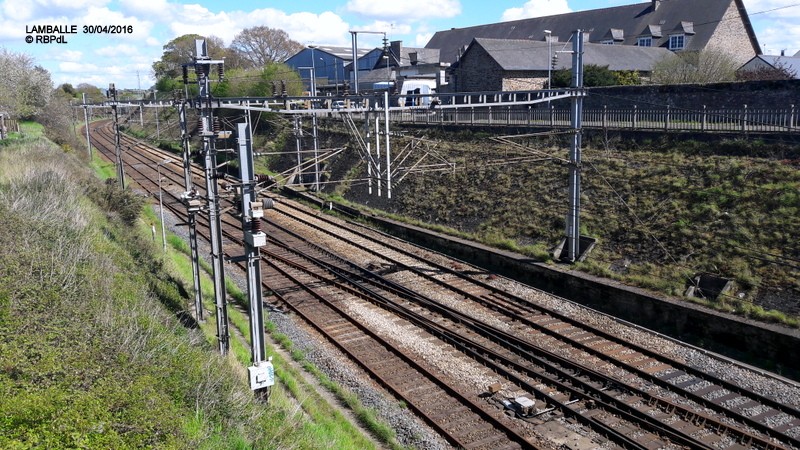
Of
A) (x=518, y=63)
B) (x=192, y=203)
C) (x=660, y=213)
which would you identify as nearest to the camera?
(x=192, y=203)

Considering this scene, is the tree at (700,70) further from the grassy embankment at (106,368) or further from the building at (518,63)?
the grassy embankment at (106,368)

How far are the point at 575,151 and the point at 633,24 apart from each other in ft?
130

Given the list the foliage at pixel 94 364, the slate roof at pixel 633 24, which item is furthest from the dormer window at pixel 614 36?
the foliage at pixel 94 364

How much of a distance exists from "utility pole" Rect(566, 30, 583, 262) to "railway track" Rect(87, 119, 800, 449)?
84.7 inches

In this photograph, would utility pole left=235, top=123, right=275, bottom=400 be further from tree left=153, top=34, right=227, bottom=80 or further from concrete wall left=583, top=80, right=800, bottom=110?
tree left=153, top=34, right=227, bottom=80

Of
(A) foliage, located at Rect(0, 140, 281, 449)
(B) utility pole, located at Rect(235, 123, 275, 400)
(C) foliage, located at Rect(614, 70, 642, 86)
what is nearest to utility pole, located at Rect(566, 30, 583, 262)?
(B) utility pole, located at Rect(235, 123, 275, 400)

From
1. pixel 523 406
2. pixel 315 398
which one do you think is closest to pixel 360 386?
pixel 315 398

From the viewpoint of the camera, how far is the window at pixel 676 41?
46.5 m

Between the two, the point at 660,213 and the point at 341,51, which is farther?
the point at 341,51

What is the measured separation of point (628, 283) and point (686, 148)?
24.4ft

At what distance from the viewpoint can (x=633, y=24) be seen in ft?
166

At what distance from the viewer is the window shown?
46500 millimetres

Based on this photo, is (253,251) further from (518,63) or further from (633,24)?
(633,24)

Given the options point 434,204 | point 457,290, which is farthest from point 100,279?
point 434,204
